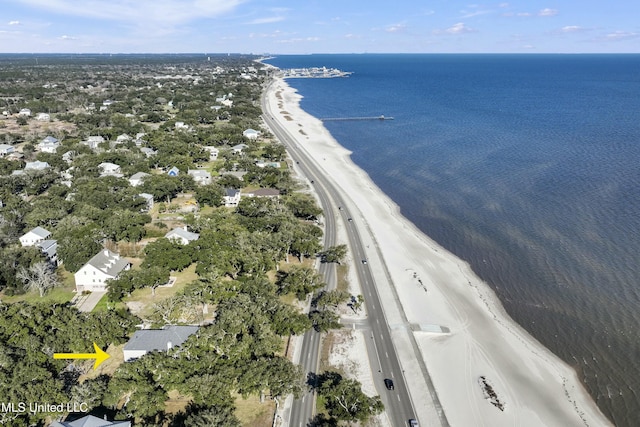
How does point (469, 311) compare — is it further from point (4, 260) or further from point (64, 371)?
point (4, 260)

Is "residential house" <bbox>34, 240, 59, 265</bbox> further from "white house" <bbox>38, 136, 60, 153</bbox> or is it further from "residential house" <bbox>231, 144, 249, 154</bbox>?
"white house" <bbox>38, 136, 60, 153</bbox>

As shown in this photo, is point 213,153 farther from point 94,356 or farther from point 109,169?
point 94,356

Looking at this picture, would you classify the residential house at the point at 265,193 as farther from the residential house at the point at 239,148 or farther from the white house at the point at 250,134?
the white house at the point at 250,134

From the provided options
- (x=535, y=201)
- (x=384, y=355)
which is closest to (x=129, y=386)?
(x=384, y=355)

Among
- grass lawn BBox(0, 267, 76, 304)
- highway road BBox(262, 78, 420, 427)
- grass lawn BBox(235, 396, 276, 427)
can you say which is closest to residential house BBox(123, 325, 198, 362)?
grass lawn BBox(235, 396, 276, 427)

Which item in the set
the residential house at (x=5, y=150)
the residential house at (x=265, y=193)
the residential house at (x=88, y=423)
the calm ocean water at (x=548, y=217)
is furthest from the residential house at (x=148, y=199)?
the residential house at (x=5, y=150)

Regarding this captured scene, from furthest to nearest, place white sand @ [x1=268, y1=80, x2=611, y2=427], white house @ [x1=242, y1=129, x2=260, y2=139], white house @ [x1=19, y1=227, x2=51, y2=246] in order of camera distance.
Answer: white house @ [x1=242, y1=129, x2=260, y2=139] → white house @ [x1=19, y1=227, x2=51, y2=246] → white sand @ [x1=268, y1=80, x2=611, y2=427]
